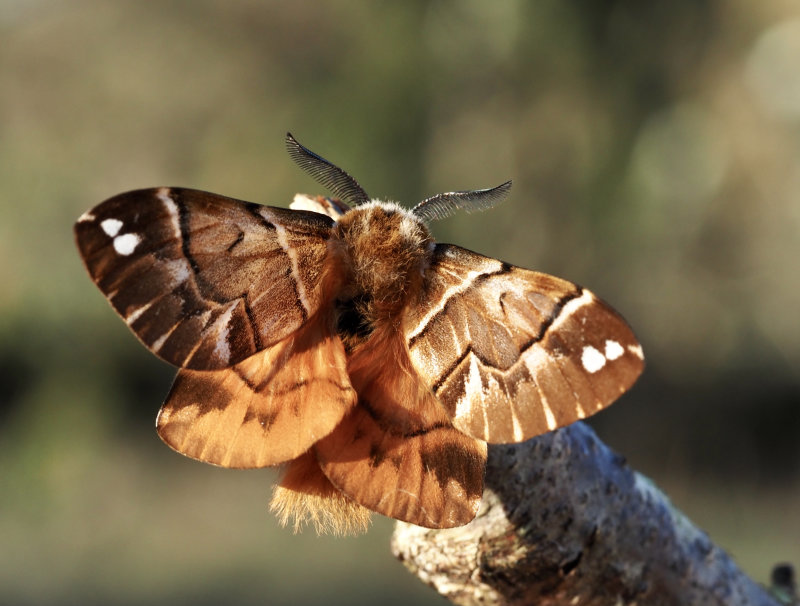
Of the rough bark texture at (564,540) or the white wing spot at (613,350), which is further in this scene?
the rough bark texture at (564,540)

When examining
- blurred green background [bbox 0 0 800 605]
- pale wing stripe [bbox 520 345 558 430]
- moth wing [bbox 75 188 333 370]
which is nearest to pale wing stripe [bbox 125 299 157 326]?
moth wing [bbox 75 188 333 370]

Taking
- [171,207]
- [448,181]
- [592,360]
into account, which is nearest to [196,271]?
[171,207]

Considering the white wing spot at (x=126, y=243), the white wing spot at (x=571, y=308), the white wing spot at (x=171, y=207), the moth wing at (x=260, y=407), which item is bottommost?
the moth wing at (x=260, y=407)

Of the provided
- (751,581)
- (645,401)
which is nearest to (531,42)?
(645,401)

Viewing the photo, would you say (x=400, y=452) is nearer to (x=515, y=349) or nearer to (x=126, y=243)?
(x=515, y=349)

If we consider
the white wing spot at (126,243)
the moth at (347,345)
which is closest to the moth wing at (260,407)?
the moth at (347,345)

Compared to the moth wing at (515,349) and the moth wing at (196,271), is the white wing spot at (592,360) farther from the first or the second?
the moth wing at (196,271)

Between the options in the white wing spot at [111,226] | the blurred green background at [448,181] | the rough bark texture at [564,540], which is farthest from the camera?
the blurred green background at [448,181]
